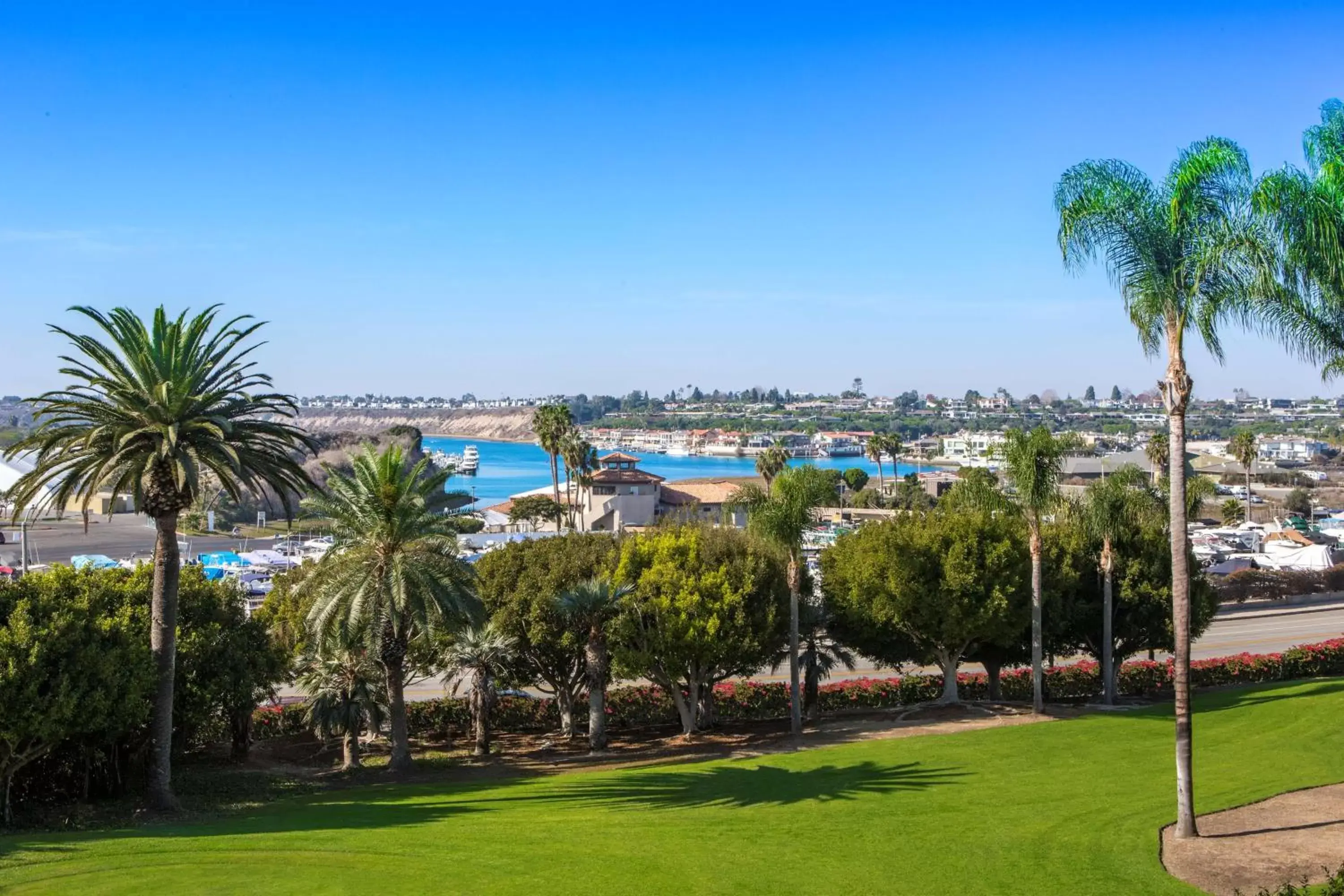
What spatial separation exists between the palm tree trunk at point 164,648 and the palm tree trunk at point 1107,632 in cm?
2709

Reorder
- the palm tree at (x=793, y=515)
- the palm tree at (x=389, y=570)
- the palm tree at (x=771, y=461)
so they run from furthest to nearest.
Answer: the palm tree at (x=771, y=461), the palm tree at (x=793, y=515), the palm tree at (x=389, y=570)

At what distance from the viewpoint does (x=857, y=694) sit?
35938 mm

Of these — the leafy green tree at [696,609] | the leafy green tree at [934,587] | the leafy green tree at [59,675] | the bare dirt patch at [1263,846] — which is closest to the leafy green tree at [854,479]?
the leafy green tree at [934,587]

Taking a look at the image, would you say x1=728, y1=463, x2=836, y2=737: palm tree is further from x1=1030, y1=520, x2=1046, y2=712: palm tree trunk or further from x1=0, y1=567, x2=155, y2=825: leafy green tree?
x1=0, y1=567, x2=155, y2=825: leafy green tree

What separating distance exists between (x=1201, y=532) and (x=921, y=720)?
77083mm

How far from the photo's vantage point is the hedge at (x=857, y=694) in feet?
109

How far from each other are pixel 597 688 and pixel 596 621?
6.42 ft

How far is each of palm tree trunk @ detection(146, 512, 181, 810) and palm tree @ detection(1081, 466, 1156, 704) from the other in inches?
1047

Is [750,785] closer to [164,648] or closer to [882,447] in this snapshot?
[164,648]

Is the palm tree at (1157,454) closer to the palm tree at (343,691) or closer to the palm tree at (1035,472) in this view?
the palm tree at (1035,472)

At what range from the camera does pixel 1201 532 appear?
3851 inches

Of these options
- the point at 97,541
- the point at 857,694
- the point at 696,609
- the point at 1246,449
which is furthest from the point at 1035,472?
the point at 97,541

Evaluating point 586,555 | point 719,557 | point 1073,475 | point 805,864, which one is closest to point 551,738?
point 586,555

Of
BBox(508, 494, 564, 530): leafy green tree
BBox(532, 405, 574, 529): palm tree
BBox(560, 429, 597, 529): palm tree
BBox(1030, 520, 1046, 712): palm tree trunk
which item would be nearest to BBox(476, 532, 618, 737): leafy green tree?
BBox(1030, 520, 1046, 712): palm tree trunk
